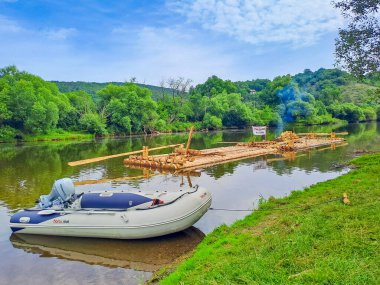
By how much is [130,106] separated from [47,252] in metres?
65.1

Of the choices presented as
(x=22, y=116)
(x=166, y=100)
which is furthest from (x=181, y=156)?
(x=166, y=100)

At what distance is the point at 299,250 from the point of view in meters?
6.89

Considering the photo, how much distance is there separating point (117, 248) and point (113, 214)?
111cm

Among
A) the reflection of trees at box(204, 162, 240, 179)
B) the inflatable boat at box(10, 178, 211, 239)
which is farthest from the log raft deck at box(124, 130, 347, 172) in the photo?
the inflatable boat at box(10, 178, 211, 239)

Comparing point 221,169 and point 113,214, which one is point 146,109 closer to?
point 221,169

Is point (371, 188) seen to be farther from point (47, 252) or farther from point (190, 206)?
point (47, 252)

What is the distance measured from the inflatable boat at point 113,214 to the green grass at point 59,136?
169 ft

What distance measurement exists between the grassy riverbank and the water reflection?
1.22 metres

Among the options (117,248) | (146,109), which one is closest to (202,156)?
(117,248)

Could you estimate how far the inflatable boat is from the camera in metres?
11.2

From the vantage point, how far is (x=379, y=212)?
844 centimetres

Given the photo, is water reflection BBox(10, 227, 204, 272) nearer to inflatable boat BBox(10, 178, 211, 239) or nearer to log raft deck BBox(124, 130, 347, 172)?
inflatable boat BBox(10, 178, 211, 239)

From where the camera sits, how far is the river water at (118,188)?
9805mm

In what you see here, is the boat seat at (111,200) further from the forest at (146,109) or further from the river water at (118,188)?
the forest at (146,109)
